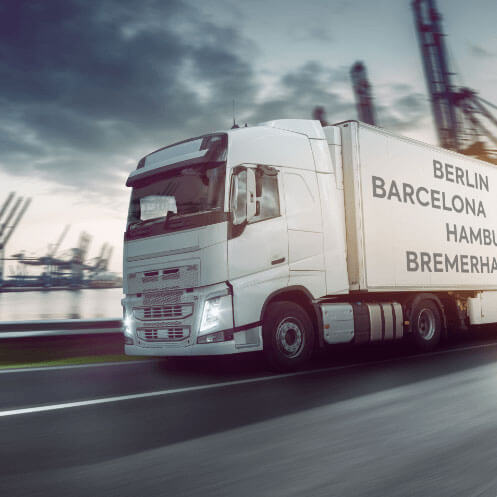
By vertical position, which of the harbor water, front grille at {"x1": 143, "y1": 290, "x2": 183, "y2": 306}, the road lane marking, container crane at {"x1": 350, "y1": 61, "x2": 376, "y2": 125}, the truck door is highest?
container crane at {"x1": 350, "y1": 61, "x2": 376, "y2": 125}

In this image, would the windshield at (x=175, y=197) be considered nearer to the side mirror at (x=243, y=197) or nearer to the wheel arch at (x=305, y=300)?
the side mirror at (x=243, y=197)

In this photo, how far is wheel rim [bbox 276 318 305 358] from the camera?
8.65 metres

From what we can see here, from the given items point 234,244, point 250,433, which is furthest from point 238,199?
point 250,433

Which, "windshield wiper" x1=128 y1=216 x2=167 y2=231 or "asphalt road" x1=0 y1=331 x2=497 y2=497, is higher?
"windshield wiper" x1=128 y1=216 x2=167 y2=231

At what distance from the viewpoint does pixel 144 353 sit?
8.83m

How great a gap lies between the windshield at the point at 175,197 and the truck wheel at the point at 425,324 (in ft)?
15.7

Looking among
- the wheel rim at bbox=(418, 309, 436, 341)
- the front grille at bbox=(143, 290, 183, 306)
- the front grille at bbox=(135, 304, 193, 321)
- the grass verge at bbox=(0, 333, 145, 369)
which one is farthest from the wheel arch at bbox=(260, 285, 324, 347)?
the grass verge at bbox=(0, 333, 145, 369)

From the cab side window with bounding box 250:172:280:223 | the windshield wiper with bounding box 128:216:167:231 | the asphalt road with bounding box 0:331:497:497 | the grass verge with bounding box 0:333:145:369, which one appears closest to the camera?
the asphalt road with bounding box 0:331:497:497

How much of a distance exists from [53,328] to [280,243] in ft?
16.4

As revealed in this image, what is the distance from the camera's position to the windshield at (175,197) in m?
8.24

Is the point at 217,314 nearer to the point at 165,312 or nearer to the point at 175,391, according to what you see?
the point at 165,312

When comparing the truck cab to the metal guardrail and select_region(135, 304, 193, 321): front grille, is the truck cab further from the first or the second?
the metal guardrail

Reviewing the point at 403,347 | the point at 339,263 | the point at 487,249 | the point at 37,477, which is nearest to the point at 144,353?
the point at 339,263

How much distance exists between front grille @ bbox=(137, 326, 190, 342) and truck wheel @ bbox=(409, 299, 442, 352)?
4591 millimetres
